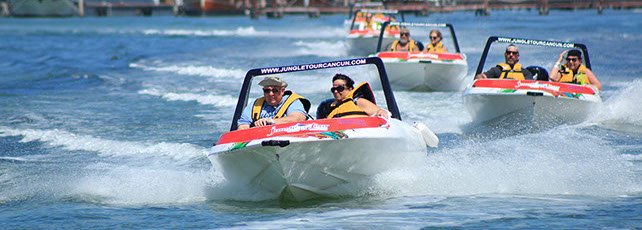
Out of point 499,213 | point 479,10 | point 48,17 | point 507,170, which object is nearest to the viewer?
point 499,213

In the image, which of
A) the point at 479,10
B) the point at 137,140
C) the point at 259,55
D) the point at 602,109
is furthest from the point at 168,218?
the point at 479,10

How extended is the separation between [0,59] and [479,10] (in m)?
59.4

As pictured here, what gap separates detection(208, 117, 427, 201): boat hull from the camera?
21.6 ft

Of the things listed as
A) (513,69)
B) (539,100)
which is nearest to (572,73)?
(513,69)

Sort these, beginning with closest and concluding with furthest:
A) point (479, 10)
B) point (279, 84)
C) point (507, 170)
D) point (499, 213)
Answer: point (499, 213)
point (279, 84)
point (507, 170)
point (479, 10)

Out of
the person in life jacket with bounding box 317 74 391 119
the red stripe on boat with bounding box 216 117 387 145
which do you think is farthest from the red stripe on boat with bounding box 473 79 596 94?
the red stripe on boat with bounding box 216 117 387 145

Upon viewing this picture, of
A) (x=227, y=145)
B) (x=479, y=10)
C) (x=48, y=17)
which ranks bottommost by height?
(x=48, y=17)

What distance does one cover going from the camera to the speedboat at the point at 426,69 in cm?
1683

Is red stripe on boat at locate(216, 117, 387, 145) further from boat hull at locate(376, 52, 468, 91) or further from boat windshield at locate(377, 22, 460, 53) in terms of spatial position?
boat hull at locate(376, 52, 468, 91)

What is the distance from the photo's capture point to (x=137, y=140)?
38.5 feet

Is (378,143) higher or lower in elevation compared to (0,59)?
higher

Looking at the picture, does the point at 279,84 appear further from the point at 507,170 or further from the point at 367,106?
the point at 507,170

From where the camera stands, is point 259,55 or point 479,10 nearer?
point 259,55

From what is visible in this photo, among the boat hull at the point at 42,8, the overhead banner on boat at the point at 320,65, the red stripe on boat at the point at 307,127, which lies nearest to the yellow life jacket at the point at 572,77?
the overhead banner on boat at the point at 320,65
